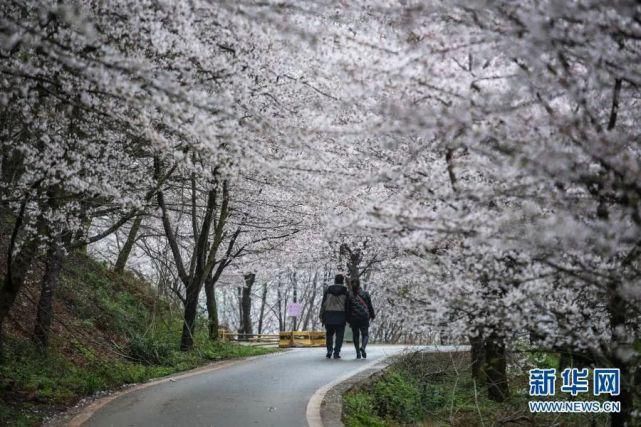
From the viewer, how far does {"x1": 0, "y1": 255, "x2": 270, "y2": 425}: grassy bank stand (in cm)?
926

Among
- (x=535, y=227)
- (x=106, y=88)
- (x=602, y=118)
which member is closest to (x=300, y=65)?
(x=106, y=88)

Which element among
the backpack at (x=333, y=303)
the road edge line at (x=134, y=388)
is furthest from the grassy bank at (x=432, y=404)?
the road edge line at (x=134, y=388)

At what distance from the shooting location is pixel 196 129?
592 centimetres

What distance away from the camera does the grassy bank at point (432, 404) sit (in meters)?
9.65

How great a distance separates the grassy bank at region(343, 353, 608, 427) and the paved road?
2.72ft

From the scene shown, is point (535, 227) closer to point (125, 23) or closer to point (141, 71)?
point (141, 71)

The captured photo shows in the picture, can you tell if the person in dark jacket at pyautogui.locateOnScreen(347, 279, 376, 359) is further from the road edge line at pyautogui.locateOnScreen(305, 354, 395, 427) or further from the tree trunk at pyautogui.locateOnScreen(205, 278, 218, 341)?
the tree trunk at pyautogui.locateOnScreen(205, 278, 218, 341)

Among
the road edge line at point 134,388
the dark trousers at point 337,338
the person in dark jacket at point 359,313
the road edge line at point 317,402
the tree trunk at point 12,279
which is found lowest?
the road edge line at point 317,402

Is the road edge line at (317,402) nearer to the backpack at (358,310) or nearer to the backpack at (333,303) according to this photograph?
the backpack at (333,303)

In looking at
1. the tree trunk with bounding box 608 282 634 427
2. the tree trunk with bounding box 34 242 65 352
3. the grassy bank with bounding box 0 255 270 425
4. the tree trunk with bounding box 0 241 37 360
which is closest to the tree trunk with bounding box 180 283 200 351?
the grassy bank with bounding box 0 255 270 425

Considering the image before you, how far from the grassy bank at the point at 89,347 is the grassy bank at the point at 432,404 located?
3852mm

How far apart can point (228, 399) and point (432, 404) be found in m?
4.31

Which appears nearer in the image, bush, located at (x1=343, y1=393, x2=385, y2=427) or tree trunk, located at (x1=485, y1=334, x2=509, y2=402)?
bush, located at (x1=343, y1=393, x2=385, y2=427)

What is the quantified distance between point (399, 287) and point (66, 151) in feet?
26.1
